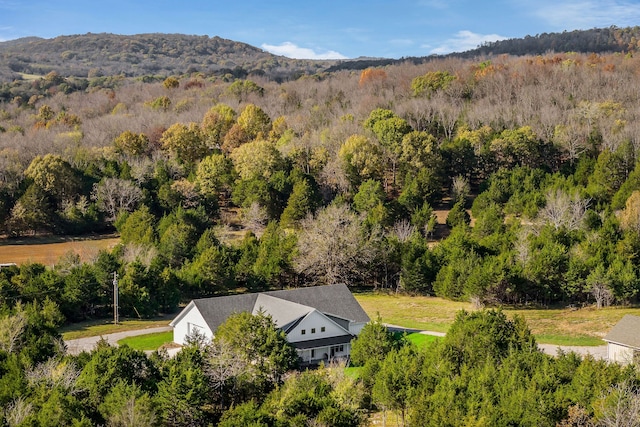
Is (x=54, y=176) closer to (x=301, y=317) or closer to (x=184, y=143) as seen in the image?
(x=184, y=143)

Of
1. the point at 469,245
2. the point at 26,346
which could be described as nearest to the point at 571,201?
the point at 469,245

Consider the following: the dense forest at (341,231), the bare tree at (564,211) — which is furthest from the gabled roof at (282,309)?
the bare tree at (564,211)

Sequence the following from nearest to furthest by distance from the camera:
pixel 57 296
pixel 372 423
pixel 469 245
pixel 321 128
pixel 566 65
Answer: pixel 372 423, pixel 57 296, pixel 469 245, pixel 321 128, pixel 566 65

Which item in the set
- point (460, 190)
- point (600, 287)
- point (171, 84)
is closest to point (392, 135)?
point (460, 190)

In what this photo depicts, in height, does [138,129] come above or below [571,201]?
above

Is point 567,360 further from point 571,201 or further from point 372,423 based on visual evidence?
point 571,201

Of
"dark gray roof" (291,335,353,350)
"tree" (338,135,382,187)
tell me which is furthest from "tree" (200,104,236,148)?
"dark gray roof" (291,335,353,350)

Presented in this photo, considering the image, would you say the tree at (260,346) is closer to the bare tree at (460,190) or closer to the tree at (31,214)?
A: the tree at (31,214)
